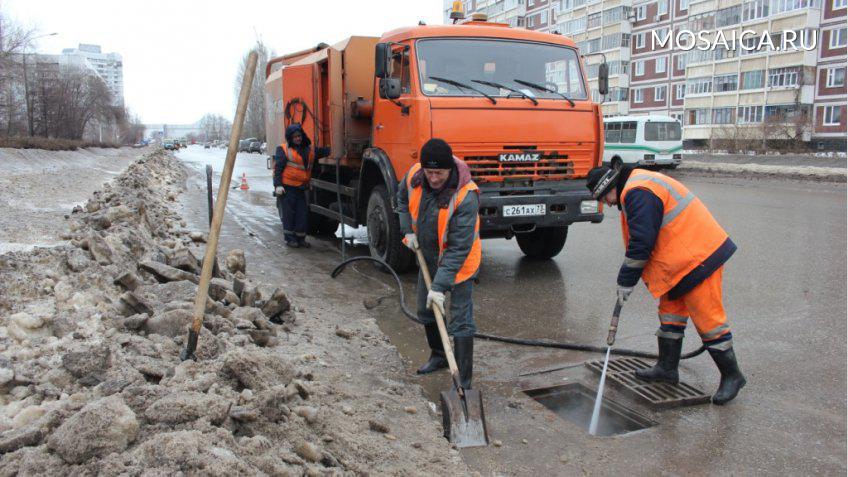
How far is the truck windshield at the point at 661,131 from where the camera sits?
27.2 meters

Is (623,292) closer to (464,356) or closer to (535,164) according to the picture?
(464,356)

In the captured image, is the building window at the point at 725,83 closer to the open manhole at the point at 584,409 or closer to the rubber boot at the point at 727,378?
the rubber boot at the point at 727,378

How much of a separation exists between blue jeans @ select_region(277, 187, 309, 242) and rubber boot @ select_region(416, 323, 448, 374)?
4.99m

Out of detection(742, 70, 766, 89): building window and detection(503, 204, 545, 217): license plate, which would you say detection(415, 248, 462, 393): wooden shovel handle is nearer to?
detection(503, 204, 545, 217): license plate

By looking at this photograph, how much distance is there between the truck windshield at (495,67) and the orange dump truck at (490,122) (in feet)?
0.04

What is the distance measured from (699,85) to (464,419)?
162ft

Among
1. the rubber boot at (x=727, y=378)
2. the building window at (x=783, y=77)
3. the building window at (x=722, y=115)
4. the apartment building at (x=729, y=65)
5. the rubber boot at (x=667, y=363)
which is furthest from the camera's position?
the building window at (x=722, y=115)

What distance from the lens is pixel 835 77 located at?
38.9m

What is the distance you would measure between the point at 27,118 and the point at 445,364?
38.6m

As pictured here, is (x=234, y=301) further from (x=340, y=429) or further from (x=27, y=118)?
(x=27, y=118)

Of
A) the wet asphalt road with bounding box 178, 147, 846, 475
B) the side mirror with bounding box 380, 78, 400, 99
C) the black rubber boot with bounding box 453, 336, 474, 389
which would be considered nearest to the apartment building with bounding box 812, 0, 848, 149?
the wet asphalt road with bounding box 178, 147, 846, 475

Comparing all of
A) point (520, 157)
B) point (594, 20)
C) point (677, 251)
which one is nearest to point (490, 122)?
point (520, 157)

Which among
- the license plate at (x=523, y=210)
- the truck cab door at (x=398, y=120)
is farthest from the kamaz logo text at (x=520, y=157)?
the truck cab door at (x=398, y=120)

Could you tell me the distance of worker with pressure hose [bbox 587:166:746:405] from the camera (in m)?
3.82
